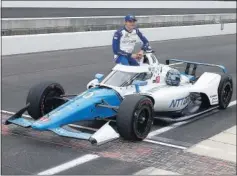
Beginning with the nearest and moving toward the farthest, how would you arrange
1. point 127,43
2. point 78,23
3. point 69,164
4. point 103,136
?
point 69,164, point 103,136, point 127,43, point 78,23

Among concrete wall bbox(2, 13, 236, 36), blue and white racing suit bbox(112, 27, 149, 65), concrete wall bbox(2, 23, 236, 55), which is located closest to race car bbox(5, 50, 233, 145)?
blue and white racing suit bbox(112, 27, 149, 65)

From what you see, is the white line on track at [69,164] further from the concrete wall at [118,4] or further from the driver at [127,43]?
the concrete wall at [118,4]

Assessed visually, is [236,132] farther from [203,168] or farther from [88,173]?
[88,173]

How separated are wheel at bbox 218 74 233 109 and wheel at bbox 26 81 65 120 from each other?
3.73 metres

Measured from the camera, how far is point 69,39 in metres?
19.6

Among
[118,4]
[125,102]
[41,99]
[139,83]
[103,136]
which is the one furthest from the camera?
[118,4]

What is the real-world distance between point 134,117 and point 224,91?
371 cm

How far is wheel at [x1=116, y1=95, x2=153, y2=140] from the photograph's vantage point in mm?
7590

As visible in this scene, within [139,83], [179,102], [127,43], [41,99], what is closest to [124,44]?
[127,43]

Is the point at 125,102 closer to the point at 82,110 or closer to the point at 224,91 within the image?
the point at 82,110

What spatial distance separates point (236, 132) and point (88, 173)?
3.80m

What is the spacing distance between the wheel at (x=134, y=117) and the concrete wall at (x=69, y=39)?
9.91m

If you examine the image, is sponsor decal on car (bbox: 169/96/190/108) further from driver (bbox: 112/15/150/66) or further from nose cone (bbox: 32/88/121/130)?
nose cone (bbox: 32/88/121/130)

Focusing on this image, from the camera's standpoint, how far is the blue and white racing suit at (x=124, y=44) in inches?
379
